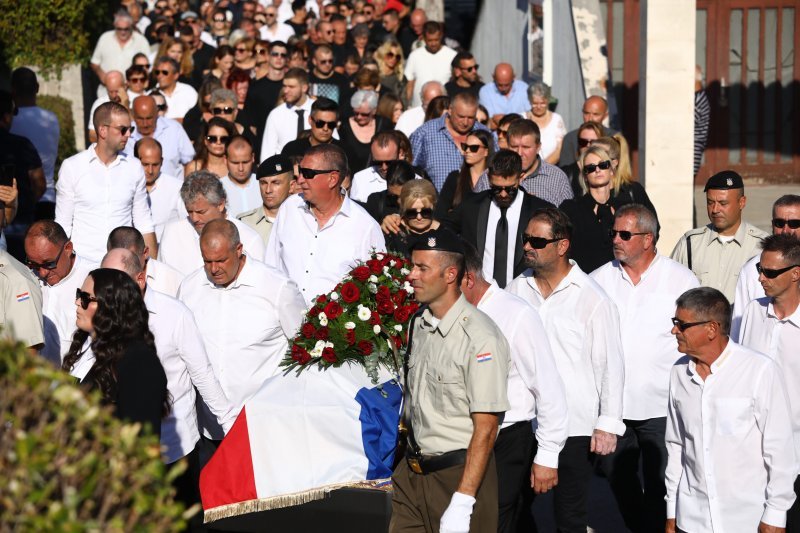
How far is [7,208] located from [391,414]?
4107mm

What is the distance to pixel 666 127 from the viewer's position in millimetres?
12484

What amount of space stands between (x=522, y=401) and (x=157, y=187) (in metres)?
5.74

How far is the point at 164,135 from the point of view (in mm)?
13289

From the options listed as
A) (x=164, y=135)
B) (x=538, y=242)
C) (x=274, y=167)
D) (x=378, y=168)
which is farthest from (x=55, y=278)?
(x=164, y=135)

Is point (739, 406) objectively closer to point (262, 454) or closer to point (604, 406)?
→ point (604, 406)

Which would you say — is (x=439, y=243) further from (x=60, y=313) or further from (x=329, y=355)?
(x=60, y=313)

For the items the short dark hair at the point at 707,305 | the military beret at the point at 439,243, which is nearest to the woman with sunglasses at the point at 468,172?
the military beret at the point at 439,243

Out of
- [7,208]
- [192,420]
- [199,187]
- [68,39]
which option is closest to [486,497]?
[192,420]

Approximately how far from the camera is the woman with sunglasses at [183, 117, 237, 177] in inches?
470

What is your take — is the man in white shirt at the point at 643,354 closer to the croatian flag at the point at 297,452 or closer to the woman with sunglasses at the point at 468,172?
the croatian flag at the point at 297,452

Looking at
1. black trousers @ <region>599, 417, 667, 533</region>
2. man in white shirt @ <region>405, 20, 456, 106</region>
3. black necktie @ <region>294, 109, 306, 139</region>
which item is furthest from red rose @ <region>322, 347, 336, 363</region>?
man in white shirt @ <region>405, 20, 456, 106</region>

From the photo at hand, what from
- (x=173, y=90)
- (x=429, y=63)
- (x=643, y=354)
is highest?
(x=429, y=63)

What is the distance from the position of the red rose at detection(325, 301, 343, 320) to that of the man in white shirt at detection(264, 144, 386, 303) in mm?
1452

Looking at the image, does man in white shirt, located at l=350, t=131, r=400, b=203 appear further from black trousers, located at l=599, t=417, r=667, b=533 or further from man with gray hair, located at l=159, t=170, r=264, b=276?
black trousers, located at l=599, t=417, r=667, b=533
